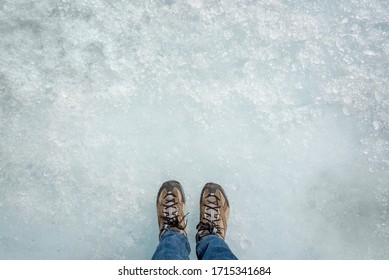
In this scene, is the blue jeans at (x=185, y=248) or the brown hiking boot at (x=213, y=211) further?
the brown hiking boot at (x=213, y=211)

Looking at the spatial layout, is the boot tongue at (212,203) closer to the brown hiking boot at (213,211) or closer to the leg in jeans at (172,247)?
the brown hiking boot at (213,211)

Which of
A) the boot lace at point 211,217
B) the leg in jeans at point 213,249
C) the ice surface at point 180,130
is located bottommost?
the leg in jeans at point 213,249

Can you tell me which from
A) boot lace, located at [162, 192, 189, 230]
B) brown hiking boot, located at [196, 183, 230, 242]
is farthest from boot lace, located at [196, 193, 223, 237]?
boot lace, located at [162, 192, 189, 230]

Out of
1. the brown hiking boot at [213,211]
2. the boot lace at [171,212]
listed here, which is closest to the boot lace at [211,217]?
the brown hiking boot at [213,211]

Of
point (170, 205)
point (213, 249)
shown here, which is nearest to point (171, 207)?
point (170, 205)

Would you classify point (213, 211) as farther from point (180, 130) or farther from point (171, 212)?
point (180, 130)

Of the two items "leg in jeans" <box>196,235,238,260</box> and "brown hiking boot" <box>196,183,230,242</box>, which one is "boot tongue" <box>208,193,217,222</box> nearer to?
"brown hiking boot" <box>196,183,230,242</box>

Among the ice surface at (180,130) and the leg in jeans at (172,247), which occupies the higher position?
the ice surface at (180,130)
